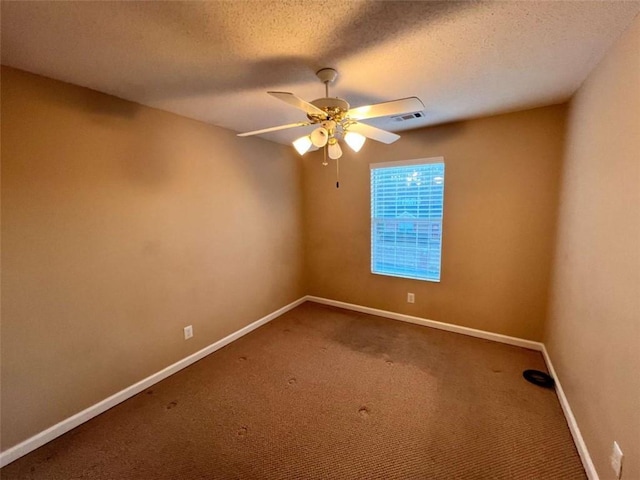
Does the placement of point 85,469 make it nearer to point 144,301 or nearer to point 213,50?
point 144,301

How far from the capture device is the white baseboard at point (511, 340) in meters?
1.54

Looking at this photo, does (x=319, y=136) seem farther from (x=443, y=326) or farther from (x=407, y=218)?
(x=443, y=326)

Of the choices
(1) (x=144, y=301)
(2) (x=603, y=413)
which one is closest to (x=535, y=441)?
(2) (x=603, y=413)

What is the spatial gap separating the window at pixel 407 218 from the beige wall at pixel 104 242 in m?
1.61

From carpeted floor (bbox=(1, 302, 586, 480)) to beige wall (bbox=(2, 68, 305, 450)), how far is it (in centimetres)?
35

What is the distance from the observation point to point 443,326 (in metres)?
3.20

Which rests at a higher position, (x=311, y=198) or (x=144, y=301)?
(x=311, y=198)

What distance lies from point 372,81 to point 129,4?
1.38 meters

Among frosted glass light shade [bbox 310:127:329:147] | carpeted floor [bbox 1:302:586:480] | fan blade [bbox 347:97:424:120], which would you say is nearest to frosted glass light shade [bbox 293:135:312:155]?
frosted glass light shade [bbox 310:127:329:147]

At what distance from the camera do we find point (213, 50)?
1.47 m

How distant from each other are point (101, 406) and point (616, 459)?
3049 mm

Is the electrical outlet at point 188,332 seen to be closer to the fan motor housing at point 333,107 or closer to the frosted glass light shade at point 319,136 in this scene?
the frosted glass light shade at point 319,136

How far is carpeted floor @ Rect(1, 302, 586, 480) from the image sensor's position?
157 cm

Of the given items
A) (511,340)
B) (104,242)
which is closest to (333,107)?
(104,242)
